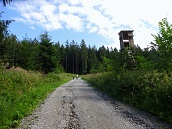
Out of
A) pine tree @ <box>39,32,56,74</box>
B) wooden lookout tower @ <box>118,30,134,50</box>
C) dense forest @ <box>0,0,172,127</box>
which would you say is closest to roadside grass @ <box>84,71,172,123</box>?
dense forest @ <box>0,0,172,127</box>

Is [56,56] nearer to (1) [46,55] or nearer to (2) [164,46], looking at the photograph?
(1) [46,55]

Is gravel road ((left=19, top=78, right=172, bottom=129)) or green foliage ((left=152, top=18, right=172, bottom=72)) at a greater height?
green foliage ((left=152, top=18, right=172, bottom=72))

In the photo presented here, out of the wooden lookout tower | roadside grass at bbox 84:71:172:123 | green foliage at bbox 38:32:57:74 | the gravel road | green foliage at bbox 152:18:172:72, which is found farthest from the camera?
green foliage at bbox 38:32:57:74

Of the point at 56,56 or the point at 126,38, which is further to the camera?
the point at 56,56

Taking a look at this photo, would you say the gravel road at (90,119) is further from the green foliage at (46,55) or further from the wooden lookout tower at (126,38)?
the green foliage at (46,55)

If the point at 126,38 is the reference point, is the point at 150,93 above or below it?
below

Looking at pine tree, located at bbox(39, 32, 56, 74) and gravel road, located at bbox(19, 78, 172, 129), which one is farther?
pine tree, located at bbox(39, 32, 56, 74)

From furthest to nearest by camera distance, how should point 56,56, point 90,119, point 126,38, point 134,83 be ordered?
1. point 56,56
2. point 126,38
3. point 134,83
4. point 90,119

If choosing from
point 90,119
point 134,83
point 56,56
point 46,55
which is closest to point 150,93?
point 134,83

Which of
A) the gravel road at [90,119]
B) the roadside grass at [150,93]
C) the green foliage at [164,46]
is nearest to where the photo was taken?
the gravel road at [90,119]

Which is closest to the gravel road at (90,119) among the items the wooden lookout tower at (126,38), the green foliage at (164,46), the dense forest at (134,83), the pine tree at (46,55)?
the dense forest at (134,83)

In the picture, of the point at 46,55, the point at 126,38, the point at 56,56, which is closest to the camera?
the point at 126,38

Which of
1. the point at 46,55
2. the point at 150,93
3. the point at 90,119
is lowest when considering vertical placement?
the point at 90,119

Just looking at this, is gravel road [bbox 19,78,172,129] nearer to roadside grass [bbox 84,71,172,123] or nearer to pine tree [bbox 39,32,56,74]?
roadside grass [bbox 84,71,172,123]
